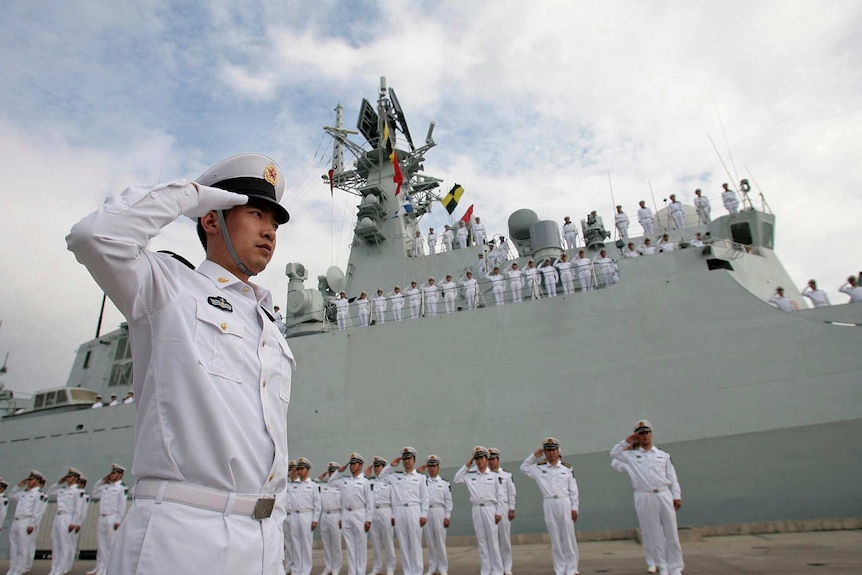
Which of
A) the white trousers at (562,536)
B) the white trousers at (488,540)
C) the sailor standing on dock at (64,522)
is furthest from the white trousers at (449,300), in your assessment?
the sailor standing on dock at (64,522)

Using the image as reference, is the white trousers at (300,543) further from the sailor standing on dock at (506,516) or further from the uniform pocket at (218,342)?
the uniform pocket at (218,342)

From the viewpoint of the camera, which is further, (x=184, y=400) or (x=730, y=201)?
(x=730, y=201)

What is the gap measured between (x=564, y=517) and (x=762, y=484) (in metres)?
3.18

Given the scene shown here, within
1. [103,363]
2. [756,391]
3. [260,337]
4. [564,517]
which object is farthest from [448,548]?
[103,363]

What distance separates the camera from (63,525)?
340 inches

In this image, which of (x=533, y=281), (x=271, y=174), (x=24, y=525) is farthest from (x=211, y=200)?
(x=24, y=525)

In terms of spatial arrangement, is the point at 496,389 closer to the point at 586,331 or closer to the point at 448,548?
the point at 586,331

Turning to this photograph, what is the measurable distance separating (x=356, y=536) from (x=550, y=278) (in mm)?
5565

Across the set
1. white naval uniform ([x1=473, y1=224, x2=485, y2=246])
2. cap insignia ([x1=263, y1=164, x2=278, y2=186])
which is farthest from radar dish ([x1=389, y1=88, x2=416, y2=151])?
cap insignia ([x1=263, y1=164, x2=278, y2=186])

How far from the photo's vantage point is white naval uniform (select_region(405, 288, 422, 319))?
435 inches

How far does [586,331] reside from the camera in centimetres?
907

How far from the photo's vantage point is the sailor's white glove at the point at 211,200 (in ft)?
4.70

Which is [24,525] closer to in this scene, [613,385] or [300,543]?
[300,543]

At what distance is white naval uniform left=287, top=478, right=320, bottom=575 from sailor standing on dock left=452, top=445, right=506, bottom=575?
8.30 ft
